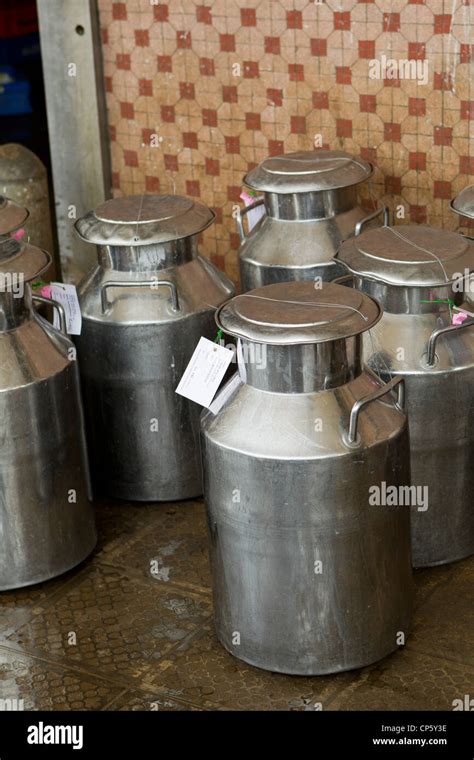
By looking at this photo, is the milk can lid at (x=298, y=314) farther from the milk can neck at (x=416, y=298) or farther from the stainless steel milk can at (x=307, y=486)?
the milk can neck at (x=416, y=298)

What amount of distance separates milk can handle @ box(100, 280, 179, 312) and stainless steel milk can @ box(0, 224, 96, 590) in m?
0.26

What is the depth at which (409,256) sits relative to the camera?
3.40 metres

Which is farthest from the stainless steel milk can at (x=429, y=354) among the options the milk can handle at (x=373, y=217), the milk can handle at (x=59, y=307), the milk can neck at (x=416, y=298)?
the milk can handle at (x=59, y=307)

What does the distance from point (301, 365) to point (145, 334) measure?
1.03m

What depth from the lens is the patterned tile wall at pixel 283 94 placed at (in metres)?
4.18

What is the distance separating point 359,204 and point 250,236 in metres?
0.41

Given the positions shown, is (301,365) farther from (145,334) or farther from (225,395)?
(145,334)

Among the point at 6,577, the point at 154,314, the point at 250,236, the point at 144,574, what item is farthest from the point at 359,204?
the point at 6,577

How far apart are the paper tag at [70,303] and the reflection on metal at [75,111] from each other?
143cm

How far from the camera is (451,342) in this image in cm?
337

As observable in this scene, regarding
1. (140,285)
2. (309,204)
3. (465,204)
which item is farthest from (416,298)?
(140,285)

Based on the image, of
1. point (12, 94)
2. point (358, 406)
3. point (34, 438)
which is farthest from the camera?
point (12, 94)

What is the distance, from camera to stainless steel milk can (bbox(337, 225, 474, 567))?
335 cm

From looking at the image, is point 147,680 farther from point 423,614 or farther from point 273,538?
point 423,614
